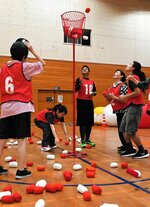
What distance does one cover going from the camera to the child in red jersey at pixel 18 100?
10.8 feet

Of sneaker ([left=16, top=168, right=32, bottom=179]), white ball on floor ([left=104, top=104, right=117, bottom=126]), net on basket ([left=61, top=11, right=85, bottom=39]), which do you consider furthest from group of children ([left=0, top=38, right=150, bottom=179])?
white ball on floor ([left=104, top=104, right=117, bottom=126])

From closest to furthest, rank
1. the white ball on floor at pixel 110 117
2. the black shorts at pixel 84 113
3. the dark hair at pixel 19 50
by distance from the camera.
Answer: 1. the dark hair at pixel 19 50
2. the black shorts at pixel 84 113
3. the white ball on floor at pixel 110 117


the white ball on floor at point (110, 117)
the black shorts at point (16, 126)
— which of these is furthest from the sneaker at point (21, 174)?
the white ball on floor at point (110, 117)

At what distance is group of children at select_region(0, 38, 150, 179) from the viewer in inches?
130

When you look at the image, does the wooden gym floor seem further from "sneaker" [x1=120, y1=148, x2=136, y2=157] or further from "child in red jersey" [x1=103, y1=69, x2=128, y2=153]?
"child in red jersey" [x1=103, y1=69, x2=128, y2=153]

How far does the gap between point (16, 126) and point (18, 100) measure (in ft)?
1.03

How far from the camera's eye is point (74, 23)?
16.0ft

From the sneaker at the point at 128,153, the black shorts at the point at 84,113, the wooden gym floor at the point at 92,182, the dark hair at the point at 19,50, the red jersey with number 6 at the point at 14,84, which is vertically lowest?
the sneaker at the point at 128,153

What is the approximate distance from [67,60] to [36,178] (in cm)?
1099

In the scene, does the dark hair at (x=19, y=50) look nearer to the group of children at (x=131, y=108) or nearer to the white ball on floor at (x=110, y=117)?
the group of children at (x=131, y=108)

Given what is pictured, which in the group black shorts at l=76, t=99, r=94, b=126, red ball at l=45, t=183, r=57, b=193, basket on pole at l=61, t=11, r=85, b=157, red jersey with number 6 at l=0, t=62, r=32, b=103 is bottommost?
red ball at l=45, t=183, r=57, b=193

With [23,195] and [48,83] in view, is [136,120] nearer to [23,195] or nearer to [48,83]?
[23,195]

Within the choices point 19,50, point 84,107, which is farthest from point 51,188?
point 84,107

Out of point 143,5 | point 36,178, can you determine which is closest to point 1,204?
point 36,178
